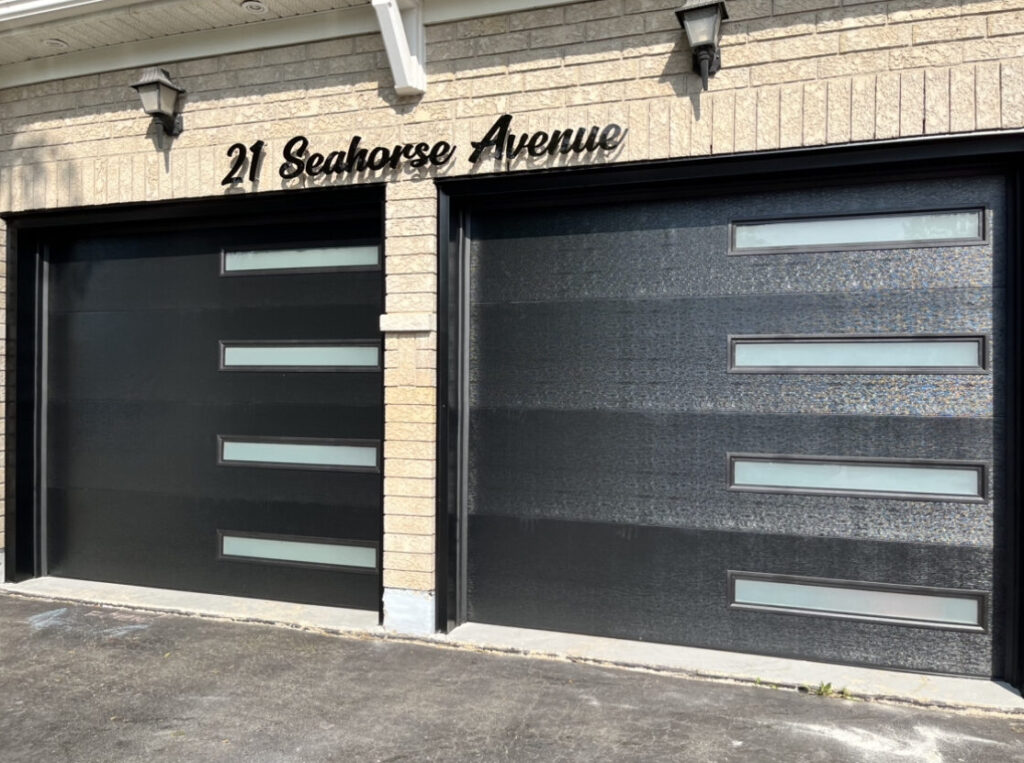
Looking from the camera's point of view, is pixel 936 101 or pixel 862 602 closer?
pixel 936 101

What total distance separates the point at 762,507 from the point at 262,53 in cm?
422

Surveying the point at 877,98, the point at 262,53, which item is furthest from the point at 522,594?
the point at 262,53

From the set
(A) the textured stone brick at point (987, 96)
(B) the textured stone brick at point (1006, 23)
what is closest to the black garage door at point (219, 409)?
(A) the textured stone brick at point (987, 96)

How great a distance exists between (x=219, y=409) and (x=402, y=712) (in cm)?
273

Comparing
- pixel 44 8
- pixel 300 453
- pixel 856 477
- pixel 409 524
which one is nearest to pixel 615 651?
pixel 409 524

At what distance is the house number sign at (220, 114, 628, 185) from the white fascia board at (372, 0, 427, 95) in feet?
1.19

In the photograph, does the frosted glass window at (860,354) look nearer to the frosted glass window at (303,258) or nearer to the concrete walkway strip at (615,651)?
the concrete walkway strip at (615,651)

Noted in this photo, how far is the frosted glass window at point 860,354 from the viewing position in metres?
3.92

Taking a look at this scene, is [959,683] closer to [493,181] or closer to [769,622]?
[769,622]

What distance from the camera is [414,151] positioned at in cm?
454

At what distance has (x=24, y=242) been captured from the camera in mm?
5695

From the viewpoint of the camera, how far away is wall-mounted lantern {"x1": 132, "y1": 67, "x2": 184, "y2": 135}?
194 inches

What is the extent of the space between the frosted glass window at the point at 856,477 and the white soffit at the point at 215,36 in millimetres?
2895

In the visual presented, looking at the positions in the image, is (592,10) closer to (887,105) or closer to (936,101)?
(887,105)
